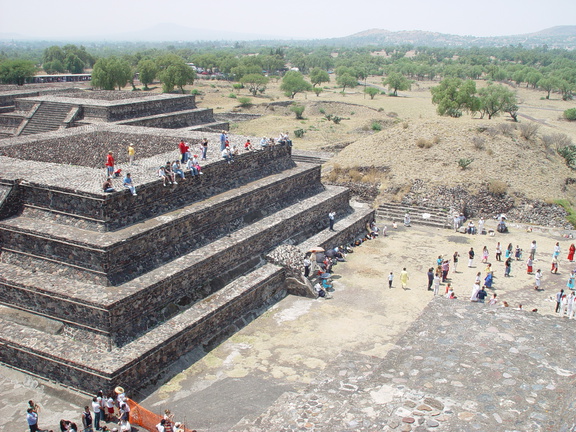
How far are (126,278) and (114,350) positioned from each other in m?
1.63

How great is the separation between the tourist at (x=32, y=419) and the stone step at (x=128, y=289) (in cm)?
189

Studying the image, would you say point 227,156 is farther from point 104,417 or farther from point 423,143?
point 423,143

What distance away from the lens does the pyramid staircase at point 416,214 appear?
20969 mm

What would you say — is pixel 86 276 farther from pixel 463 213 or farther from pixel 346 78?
pixel 346 78

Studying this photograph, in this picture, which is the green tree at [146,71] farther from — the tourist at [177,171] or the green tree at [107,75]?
the tourist at [177,171]

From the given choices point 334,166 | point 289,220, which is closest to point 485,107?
point 334,166

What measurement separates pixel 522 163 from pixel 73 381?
2013cm

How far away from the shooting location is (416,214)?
21.6 meters

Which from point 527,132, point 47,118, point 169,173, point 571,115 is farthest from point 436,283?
point 571,115

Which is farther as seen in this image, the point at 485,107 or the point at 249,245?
the point at 485,107

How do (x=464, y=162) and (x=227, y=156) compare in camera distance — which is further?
(x=464, y=162)

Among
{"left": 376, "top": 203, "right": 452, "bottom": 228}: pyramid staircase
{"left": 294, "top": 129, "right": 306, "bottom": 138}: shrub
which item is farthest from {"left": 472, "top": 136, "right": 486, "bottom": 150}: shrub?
{"left": 294, "top": 129, "right": 306, "bottom": 138}: shrub

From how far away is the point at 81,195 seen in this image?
1188 centimetres

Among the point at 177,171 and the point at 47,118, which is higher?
the point at 47,118
